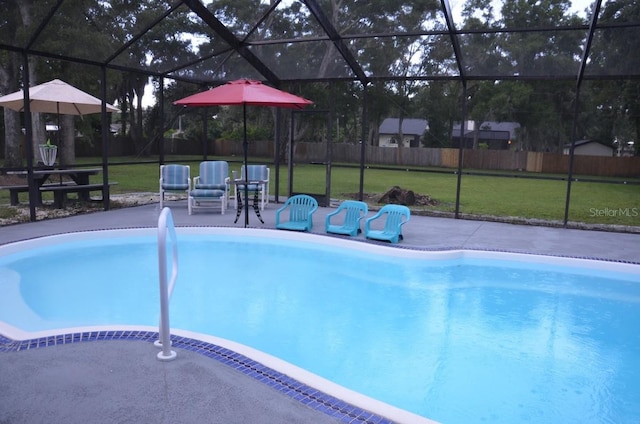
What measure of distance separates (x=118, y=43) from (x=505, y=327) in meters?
7.56

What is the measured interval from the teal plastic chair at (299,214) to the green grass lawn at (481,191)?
2.81m

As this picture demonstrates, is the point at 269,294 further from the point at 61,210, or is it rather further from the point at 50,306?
the point at 61,210

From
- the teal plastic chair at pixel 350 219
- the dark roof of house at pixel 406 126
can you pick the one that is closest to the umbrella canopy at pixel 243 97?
the teal plastic chair at pixel 350 219

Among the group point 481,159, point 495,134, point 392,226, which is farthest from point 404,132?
point 392,226

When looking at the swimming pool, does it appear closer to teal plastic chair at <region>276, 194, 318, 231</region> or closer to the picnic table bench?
teal plastic chair at <region>276, 194, 318, 231</region>

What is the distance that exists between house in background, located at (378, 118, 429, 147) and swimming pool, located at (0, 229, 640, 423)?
11.3 meters

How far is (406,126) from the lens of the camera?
18188 mm

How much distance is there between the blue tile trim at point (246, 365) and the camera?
245 cm

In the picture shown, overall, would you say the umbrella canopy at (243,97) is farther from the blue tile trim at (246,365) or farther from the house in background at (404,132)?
the house in background at (404,132)

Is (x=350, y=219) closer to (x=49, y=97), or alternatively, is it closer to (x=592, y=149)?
(x=49, y=97)

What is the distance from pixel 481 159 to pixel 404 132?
3.00 m

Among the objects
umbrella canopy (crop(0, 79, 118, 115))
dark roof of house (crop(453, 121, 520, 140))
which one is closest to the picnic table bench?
umbrella canopy (crop(0, 79, 118, 115))

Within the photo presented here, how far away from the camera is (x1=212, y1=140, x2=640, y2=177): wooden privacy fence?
15320mm

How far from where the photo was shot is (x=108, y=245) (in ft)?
22.7
